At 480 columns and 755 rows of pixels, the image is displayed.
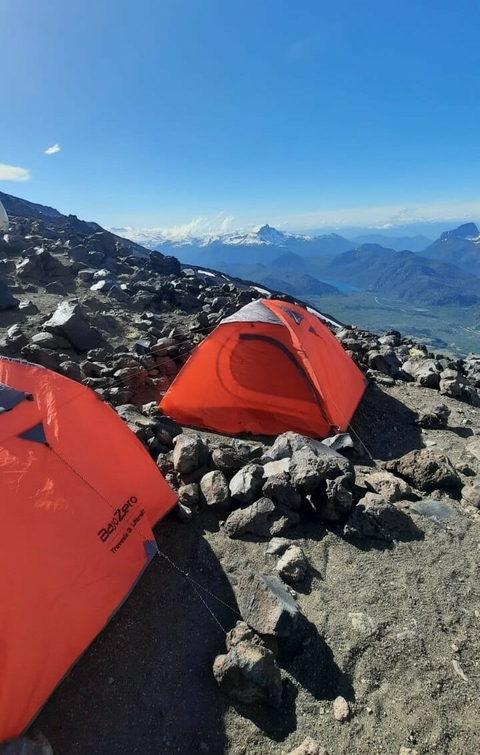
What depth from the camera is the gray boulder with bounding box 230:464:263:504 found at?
6570 millimetres

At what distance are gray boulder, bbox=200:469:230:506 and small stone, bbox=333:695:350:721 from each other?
3.01 m

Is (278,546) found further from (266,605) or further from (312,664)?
(312,664)

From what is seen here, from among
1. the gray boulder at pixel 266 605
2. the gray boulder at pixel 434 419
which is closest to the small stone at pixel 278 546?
the gray boulder at pixel 266 605

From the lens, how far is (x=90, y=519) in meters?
4.88

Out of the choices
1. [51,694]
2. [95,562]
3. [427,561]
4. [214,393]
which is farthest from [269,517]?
[214,393]

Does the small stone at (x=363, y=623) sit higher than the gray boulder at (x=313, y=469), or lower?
lower

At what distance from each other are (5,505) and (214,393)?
603 centimetres

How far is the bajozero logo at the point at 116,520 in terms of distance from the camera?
4.95 meters

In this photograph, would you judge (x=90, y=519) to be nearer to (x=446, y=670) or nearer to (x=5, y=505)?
(x=5, y=505)

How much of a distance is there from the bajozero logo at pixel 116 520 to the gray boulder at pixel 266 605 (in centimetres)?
165

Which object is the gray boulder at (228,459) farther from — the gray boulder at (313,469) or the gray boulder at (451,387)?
the gray boulder at (451,387)

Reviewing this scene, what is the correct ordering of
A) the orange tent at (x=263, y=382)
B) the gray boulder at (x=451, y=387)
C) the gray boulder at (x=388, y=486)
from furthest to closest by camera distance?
the gray boulder at (x=451, y=387) < the orange tent at (x=263, y=382) < the gray boulder at (x=388, y=486)

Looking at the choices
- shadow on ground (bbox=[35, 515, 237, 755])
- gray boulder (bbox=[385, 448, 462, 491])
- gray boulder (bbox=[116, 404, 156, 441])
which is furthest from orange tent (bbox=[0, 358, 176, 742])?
gray boulder (bbox=[385, 448, 462, 491])

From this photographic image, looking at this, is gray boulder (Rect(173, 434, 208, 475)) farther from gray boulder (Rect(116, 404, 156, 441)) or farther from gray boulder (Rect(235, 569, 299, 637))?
gray boulder (Rect(235, 569, 299, 637))
